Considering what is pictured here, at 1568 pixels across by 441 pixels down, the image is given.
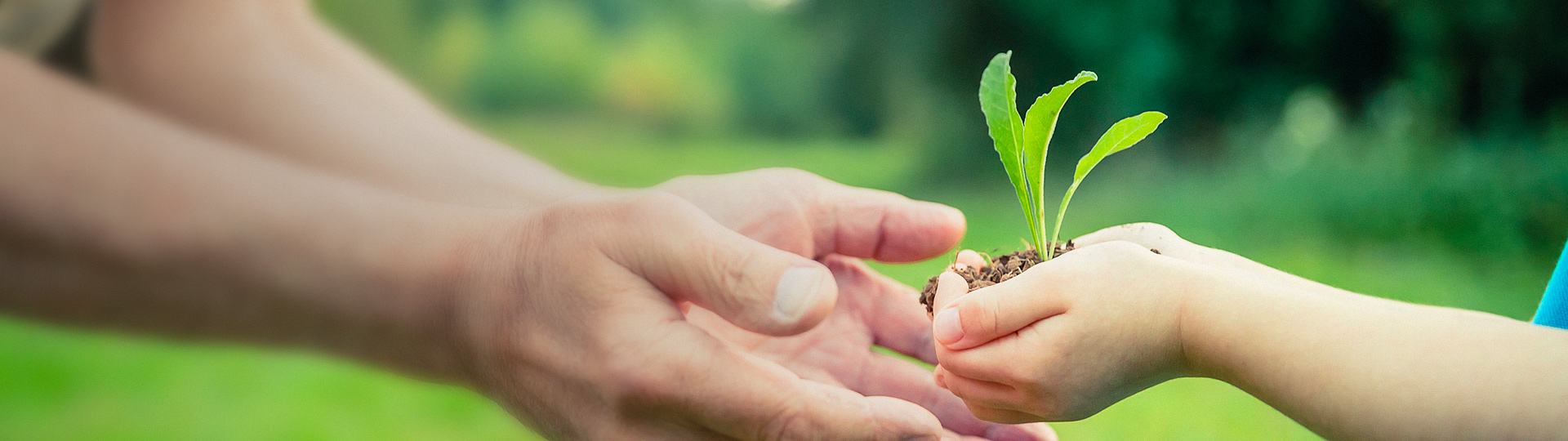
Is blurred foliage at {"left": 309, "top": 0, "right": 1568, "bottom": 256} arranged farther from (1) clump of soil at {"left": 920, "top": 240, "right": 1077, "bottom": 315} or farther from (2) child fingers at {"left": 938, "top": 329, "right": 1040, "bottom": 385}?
(2) child fingers at {"left": 938, "top": 329, "right": 1040, "bottom": 385}

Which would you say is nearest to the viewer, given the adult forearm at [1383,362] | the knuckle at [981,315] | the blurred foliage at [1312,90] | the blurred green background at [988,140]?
the adult forearm at [1383,362]

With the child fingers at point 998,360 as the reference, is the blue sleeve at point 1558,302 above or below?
above

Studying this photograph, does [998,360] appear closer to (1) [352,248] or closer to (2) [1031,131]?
(2) [1031,131]

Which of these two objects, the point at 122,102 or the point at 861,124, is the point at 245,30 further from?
the point at 861,124

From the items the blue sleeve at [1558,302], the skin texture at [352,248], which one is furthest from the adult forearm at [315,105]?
the blue sleeve at [1558,302]

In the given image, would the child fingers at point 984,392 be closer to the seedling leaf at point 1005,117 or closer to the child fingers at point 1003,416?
the child fingers at point 1003,416

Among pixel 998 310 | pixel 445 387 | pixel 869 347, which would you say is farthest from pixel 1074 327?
pixel 445 387

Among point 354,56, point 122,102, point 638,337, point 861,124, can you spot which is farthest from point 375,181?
point 861,124
